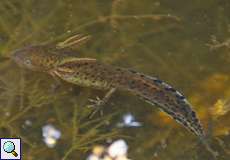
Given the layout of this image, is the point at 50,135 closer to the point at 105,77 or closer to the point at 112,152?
the point at 112,152

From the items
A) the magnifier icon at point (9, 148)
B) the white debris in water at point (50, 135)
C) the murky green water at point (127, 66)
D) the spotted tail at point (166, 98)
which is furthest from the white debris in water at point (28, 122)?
the spotted tail at point (166, 98)

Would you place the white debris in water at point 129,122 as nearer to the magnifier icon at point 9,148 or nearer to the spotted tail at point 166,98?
the spotted tail at point 166,98

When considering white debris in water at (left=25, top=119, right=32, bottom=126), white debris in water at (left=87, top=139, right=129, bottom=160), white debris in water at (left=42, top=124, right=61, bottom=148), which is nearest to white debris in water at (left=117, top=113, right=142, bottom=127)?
white debris in water at (left=87, top=139, right=129, bottom=160)

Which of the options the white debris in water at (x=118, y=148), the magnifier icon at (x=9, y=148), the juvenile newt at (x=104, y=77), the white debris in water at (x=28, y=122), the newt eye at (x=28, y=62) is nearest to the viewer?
the magnifier icon at (x=9, y=148)

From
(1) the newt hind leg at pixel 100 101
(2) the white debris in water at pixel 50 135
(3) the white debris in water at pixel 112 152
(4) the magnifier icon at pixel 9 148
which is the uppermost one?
Result: (1) the newt hind leg at pixel 100 101

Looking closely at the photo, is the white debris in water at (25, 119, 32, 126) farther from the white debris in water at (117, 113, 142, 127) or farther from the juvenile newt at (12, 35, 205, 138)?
the white debris in water at (117, 113, 142, 127)

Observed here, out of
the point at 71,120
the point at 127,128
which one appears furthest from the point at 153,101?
the point at 71,120
